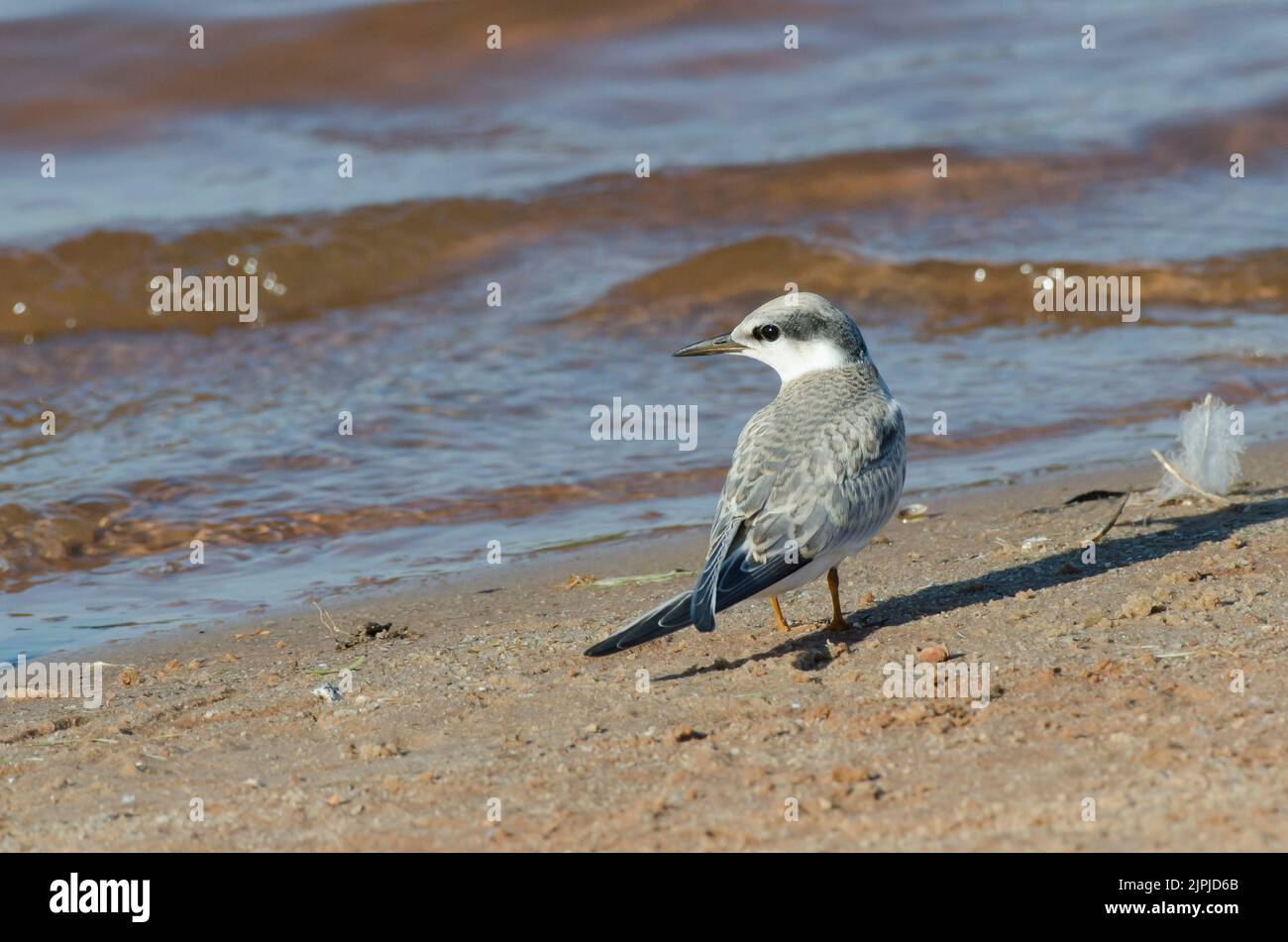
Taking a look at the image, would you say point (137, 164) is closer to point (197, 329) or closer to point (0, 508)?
point (197, 329)

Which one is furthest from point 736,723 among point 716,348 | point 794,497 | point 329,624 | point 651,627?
point 329,624

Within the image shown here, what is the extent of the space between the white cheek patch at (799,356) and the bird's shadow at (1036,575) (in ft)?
2.80

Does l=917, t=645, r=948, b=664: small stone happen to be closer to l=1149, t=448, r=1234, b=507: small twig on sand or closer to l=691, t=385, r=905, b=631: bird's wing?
l=691, t=385, r=905, b=631: bird's wing

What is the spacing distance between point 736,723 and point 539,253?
7.84m

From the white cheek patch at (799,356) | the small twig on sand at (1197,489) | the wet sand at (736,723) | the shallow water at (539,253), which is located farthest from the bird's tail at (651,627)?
the small twig on sand at (1197,489)

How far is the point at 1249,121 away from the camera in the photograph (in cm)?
1328

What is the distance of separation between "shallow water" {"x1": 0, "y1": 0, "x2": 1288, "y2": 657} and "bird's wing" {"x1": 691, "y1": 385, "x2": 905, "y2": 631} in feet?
6.51

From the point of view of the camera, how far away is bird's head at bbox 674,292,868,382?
17.5ft

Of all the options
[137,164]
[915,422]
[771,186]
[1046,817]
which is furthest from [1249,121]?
[1046,817]

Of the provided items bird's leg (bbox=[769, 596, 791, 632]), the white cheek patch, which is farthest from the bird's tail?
the white cheek patch

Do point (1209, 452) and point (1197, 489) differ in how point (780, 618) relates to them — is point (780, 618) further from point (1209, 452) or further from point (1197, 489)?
point (1209, 452)

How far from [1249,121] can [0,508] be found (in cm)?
1082

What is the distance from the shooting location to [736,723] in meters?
3.98

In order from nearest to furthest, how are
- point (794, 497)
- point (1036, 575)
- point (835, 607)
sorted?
point (794, 497), point (835, 607), point (1036, 575)
